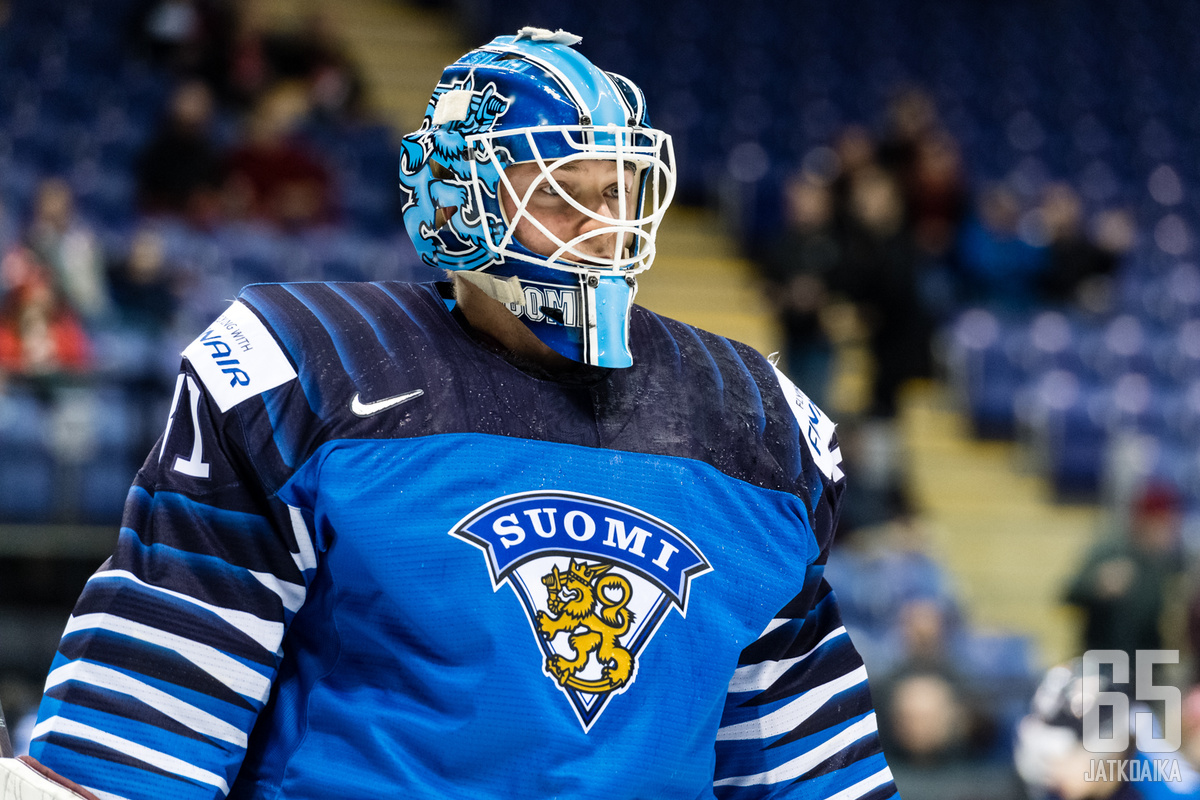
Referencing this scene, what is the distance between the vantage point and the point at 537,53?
170cm

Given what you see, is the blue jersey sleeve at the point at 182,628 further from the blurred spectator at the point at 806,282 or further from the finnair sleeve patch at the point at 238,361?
the blurred spectator at the point at 806,282

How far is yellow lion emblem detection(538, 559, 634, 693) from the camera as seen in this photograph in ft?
4.83

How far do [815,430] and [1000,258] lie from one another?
829 centimetres

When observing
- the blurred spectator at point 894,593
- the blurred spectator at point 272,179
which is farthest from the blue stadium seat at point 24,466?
the blurred spectator at point 894,593

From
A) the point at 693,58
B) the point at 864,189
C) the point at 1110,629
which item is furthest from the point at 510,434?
the point at 693,58

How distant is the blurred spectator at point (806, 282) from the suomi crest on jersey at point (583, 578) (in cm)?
615

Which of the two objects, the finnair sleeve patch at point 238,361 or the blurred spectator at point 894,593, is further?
the blurred spectator at point 894,593

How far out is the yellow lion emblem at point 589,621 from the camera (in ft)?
4.83

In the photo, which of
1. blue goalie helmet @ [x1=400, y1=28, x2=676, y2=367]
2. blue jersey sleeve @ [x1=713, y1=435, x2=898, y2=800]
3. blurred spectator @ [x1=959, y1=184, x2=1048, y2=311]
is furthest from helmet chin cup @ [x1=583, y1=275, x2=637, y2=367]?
blurred spectator @ [x1=959, y1=184, x2=1048, y2=311]

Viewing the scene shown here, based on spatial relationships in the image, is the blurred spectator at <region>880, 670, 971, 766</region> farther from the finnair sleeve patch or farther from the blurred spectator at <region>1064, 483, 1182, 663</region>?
the finnair sleeve patch

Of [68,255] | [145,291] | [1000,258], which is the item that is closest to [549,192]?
[68,255]

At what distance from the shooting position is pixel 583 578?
4.90 ft

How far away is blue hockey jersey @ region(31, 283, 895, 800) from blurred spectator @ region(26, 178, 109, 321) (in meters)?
5.29

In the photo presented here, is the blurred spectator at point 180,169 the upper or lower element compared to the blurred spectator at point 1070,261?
upper
